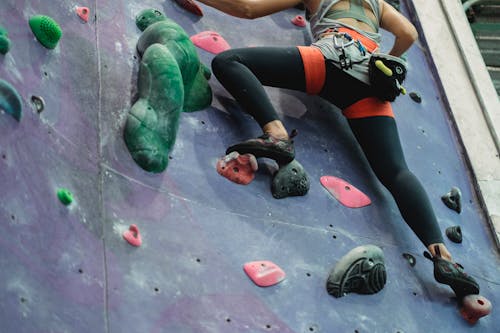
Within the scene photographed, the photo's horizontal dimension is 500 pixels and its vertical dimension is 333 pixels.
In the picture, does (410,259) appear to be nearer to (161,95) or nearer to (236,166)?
(236,166)

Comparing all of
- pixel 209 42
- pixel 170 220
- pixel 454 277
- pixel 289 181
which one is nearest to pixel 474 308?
pixel 454 277

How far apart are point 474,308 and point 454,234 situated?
402mm

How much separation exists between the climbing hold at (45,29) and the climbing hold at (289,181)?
89 cm

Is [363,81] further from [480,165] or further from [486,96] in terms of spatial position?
[486,96]

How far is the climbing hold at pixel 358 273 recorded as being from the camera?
2.92 m

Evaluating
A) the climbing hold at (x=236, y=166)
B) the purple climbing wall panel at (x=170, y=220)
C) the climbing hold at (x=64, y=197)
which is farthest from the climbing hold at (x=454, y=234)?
the climbing hold at (x=64, y=197)

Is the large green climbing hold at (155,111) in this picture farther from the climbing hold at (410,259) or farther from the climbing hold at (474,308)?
the climbing hold at (474,308)

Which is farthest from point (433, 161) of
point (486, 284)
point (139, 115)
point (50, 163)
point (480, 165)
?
point (50, 163)

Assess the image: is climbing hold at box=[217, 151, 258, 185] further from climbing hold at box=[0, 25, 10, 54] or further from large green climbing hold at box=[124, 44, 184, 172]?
climbing hold at box=[0, 25, 10, 54]

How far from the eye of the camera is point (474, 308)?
310cm

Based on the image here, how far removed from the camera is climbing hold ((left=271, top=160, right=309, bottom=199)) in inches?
122

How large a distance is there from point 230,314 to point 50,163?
69 centimetres

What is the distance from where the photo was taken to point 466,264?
337 centimetres

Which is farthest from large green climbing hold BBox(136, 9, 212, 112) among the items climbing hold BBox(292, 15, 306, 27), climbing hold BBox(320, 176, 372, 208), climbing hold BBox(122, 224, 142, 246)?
climbing hold BBox(292, 15, 306, 27)
